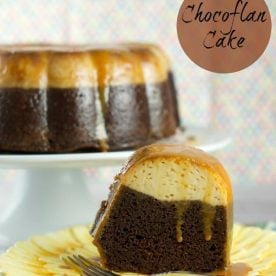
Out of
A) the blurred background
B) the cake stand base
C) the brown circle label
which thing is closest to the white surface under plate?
the cake stand base

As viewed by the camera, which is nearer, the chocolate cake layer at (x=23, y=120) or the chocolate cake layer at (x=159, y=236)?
the chocolate cake layer at (x=159, y=236)

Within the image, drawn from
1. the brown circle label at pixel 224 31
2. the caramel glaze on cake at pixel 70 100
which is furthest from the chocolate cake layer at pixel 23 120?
the brown circle label at pixel 224 31

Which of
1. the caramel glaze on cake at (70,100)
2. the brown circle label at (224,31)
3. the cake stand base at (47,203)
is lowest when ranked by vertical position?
the cake stand base at (47,203)

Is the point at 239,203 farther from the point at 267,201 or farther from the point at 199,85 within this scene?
the point at 199,85

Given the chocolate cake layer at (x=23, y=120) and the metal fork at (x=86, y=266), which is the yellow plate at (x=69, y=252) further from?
the chocolate cake layer at (x=23, y=120)

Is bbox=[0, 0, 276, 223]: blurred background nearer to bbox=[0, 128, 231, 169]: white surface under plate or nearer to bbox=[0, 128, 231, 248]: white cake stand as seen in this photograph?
bbox=[0, 128, 231, 248]: white cake stand

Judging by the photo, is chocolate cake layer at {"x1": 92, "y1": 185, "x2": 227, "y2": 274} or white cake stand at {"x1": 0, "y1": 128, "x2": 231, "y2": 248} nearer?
chocolate cake layer at {"x1": 92, "y1": 185, "x2": 227, "y2": 274}
